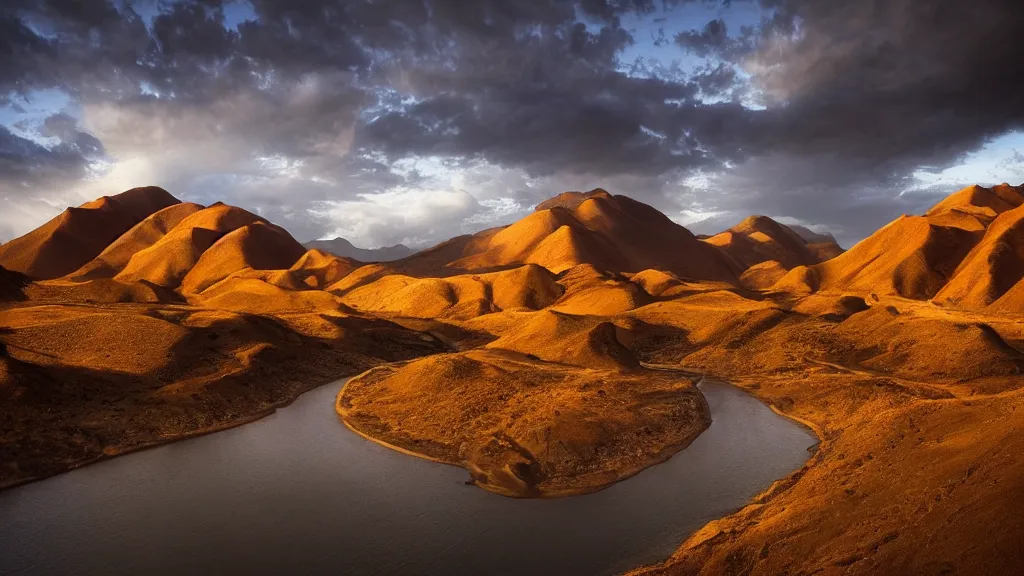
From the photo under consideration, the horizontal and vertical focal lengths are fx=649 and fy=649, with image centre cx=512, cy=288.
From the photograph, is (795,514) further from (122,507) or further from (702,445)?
(122,507)

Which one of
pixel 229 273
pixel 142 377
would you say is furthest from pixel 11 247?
pixel 142 377

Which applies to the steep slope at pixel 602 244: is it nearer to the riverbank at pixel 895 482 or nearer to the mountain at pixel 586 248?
the mountain at pixel 586 248

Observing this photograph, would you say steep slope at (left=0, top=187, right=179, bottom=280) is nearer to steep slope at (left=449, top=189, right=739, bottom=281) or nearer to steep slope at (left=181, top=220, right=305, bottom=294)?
steep slope at (left=181, top=220, right=305, bottom=294)

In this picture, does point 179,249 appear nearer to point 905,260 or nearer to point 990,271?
point 905,260

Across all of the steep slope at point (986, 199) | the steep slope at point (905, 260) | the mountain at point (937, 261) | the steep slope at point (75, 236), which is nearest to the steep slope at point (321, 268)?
the steep slope at point (75, 236)

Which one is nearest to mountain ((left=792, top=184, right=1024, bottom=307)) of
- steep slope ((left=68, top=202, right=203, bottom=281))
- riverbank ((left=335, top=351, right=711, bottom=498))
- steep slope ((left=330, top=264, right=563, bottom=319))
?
steep slope ((left=330, top=264, right=563, bottom=319))

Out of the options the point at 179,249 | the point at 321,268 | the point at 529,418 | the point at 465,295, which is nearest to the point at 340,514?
the point at 529,418
